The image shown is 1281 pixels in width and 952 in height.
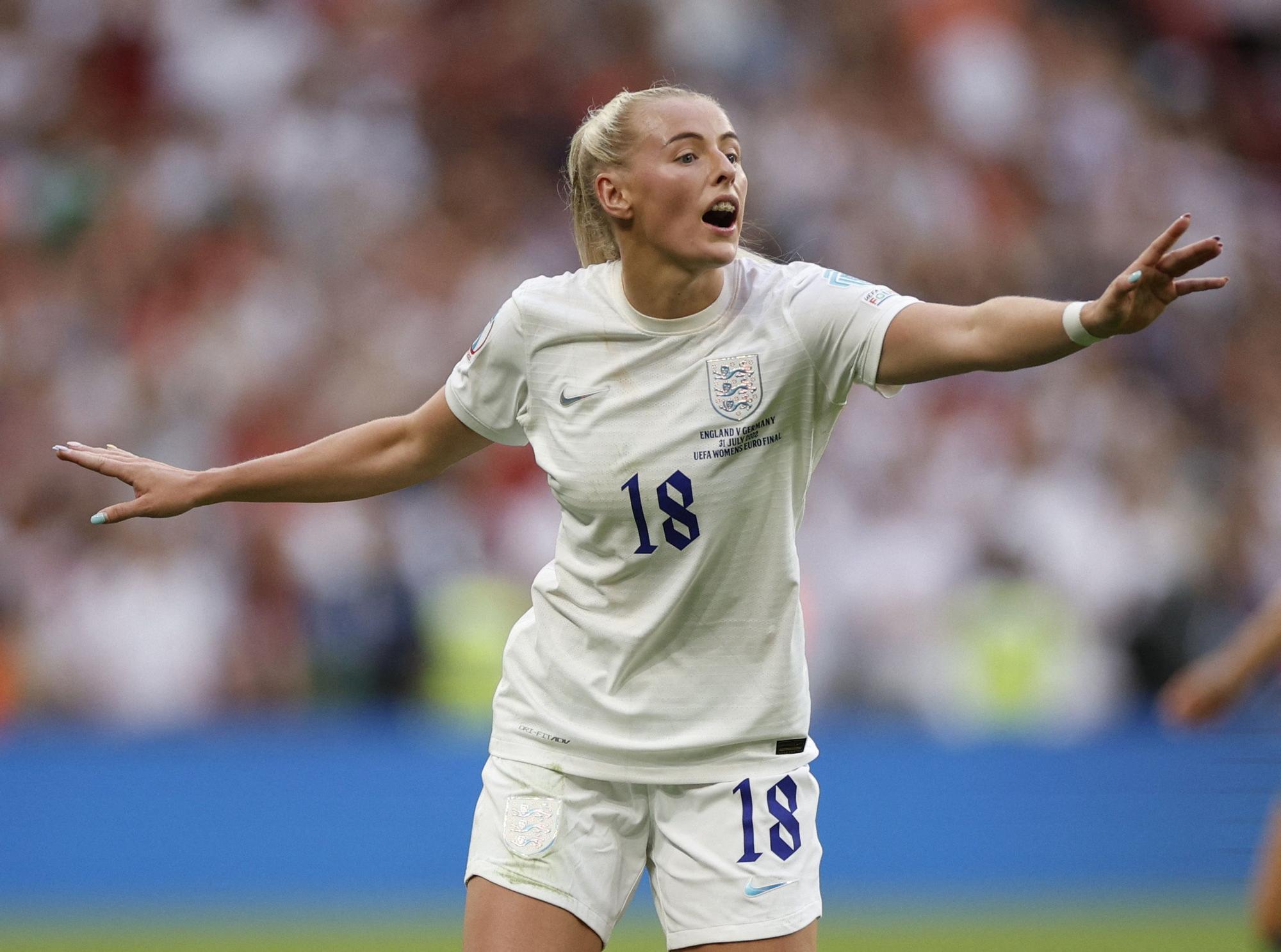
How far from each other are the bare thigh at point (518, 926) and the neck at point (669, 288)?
1.46 m

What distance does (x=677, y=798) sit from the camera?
4.25 meters

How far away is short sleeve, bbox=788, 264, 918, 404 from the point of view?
4.00m

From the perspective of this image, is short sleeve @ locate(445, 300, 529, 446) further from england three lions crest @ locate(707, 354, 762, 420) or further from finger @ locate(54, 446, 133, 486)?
finger @ locate(54, 446, 133, 486)

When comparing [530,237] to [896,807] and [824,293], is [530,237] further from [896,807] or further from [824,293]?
[824,293]

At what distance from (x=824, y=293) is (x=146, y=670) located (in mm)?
7409

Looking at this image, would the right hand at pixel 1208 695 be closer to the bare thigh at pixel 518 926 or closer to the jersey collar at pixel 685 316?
the bare thigh at pixel 518 926

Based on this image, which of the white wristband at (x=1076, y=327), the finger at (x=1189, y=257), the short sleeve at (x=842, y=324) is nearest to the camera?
the finger at (x=1189, y=257)

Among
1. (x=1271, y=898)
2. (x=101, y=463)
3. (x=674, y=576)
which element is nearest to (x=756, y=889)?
(x=674, y=576)

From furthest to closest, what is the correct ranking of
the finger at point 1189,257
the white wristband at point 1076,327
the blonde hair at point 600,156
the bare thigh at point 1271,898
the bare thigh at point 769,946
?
the bare thigh at point 1271,898, the blonde hair at point 600,156, the bare thigh at point 769,946, the white wristband at point 1076,327, the finger at point 1189,257

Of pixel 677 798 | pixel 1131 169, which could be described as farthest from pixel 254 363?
pixel 677 798

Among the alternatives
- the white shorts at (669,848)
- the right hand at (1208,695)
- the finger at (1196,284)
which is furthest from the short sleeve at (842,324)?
the right hand at (1208,695)

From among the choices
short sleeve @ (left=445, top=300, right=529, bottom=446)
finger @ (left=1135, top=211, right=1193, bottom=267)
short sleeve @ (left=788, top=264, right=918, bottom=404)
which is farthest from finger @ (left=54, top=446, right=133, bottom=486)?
finger @ (left=1135, top=211, right=1193, bottom=267)

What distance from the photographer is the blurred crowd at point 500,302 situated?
10648 millimetres

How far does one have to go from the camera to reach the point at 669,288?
425 centimetres
